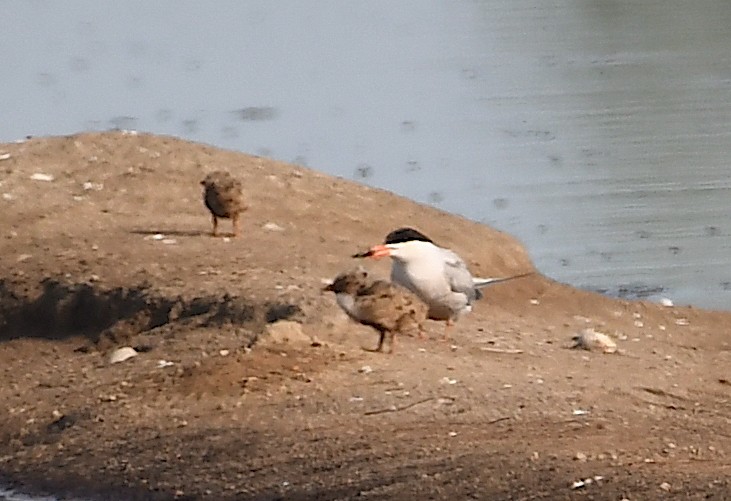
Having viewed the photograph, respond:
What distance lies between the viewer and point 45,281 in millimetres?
11117

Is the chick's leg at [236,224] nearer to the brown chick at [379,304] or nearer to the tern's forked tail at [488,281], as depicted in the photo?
the tern's forked tail at [488,281]

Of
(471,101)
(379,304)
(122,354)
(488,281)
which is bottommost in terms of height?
(122,354)

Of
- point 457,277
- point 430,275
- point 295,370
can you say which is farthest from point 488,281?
point 295,370

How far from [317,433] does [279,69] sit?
15.6 metres

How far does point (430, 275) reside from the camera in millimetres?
9898

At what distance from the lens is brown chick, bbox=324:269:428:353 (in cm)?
926

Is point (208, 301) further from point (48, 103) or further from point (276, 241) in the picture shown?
point (48, 103)

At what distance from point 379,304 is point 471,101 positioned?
11.9m

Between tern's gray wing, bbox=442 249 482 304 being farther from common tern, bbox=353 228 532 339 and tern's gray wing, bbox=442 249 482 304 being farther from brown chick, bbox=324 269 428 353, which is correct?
brown chick, bbox=324 269 428 353

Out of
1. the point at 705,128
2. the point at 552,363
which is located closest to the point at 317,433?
the point at 552,363

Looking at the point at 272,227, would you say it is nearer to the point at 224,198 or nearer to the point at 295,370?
the point at 224,198

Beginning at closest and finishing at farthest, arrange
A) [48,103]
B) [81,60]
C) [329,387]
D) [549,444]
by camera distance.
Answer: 1. [549,444]
2. [329,387]
3. [48,103]
4. [81,60]

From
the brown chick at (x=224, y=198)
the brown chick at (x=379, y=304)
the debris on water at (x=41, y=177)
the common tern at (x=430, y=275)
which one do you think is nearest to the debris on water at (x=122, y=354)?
the brown chick at (x=379, y=304)

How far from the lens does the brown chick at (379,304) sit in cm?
926
